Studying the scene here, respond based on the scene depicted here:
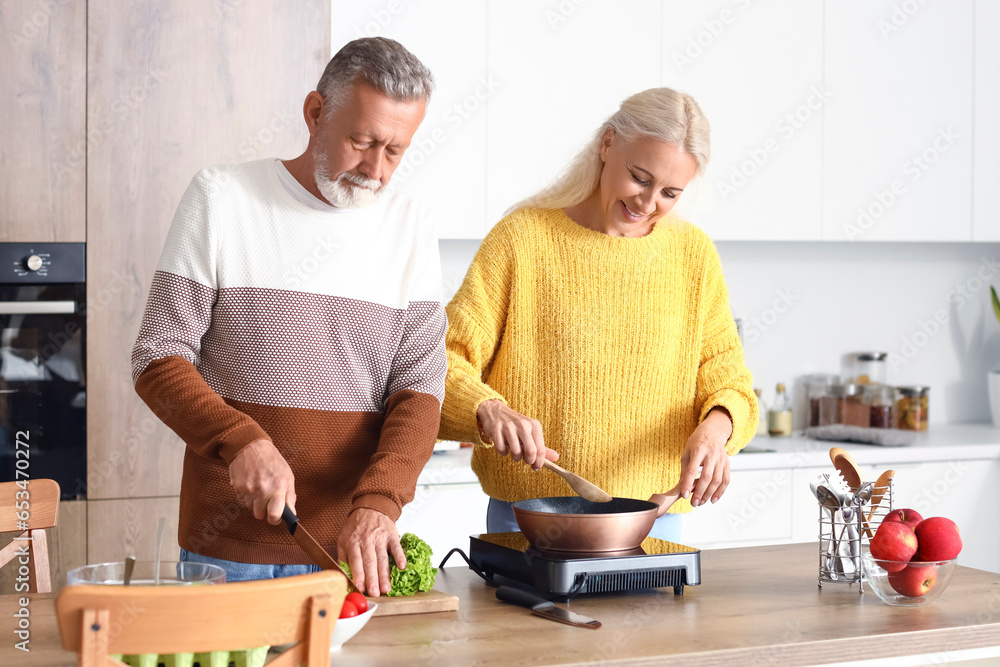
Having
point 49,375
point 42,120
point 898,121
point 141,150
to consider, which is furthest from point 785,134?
point 49,375

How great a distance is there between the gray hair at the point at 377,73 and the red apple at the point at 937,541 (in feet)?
3.22

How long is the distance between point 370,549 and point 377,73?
683 millimetres

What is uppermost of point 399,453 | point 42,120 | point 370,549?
point 42,120

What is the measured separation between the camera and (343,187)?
1.54 meters

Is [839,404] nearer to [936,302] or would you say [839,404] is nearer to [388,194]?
[936,302]

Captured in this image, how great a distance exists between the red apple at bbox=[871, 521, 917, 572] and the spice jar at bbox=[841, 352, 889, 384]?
248cm

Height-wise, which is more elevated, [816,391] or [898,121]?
[898,121]

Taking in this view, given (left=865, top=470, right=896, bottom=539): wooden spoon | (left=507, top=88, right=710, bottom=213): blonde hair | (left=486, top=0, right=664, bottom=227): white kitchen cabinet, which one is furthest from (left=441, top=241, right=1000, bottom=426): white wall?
(left=865, top=470, right=896, bottom=539): wooden spoon

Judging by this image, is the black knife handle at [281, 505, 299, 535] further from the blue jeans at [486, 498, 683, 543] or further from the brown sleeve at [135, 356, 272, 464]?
the blue jeans at [486, 498, 683, 543]

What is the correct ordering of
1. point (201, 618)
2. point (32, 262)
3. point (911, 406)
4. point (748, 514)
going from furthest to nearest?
1. point (911, 406)
2. point (748, 514)
3. point (32, 262)
4. point (201, 618)

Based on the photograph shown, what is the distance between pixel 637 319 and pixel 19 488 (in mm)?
1085

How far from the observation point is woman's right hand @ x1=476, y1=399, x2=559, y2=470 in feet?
5.23

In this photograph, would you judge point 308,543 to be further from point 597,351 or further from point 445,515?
point 445,515

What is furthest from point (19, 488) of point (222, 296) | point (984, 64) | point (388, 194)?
point (984, 64)
